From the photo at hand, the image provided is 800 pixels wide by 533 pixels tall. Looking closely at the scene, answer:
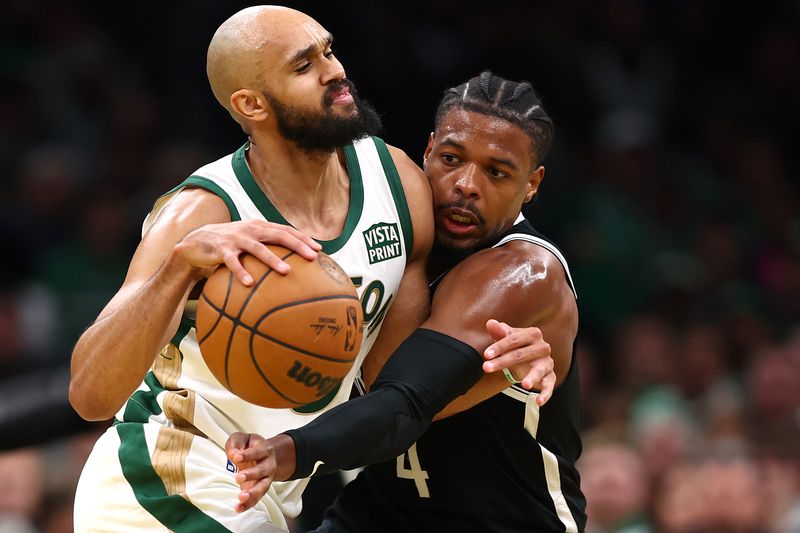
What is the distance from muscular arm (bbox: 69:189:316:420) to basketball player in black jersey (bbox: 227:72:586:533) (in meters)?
0.63

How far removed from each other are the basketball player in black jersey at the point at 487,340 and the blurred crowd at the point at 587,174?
2.58 metres

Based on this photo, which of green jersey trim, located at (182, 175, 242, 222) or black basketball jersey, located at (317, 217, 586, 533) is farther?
black basketball jersey, located at (317, 217, 586, 533)

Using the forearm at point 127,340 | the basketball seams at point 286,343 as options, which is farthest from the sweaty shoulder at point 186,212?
the basketball seams at point 286,343

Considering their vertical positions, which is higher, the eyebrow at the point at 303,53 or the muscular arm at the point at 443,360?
the eyebrow at the point at 303,53

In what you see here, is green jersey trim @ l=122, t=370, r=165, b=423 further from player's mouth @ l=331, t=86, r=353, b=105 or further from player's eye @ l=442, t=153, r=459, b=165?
player's eye @ l=442, t=153, r=459, b=165

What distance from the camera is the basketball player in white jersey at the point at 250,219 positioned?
12.4 ft

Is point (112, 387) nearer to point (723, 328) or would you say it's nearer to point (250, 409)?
point (250, 409)

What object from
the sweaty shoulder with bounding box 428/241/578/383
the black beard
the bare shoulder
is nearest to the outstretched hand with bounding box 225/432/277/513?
the sweaty shoulder with bounding box 428/241/578/383

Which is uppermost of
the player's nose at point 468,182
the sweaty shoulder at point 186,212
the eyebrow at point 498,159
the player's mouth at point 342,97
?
the player's mouth at point 342,97

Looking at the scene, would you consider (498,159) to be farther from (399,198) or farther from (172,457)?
(172,457)

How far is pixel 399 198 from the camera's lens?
13.3ft

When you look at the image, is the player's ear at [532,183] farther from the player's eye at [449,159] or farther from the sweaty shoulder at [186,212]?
the sweaty shoulder at [186,212]

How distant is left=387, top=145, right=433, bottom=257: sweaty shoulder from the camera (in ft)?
13.3

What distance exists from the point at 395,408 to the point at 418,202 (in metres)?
0.84
